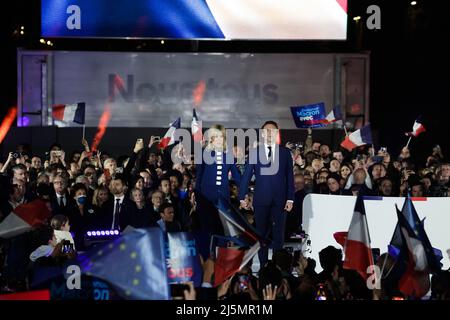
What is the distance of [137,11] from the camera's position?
16.4 meters

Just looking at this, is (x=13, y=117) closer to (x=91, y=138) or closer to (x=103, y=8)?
(x=91, y=138)

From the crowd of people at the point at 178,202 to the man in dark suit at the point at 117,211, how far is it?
1cm

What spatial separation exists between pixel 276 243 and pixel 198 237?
0.93m

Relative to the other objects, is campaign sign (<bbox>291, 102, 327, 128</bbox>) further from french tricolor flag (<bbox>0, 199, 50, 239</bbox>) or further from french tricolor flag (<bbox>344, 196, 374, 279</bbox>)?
french tricolor flag (<bbox>344, 196, 374, 279</bbox>)

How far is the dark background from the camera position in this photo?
923 inches

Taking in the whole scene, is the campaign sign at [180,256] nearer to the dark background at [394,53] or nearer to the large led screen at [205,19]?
the large led screen at [205,19]

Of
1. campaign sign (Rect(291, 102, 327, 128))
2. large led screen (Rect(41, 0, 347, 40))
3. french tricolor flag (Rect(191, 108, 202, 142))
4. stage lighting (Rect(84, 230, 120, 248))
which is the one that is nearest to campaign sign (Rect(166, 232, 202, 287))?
stage lighting (Rect(84, 230, 120, 248))

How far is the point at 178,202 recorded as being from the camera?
12281mm

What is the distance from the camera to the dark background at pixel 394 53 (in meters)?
23.4

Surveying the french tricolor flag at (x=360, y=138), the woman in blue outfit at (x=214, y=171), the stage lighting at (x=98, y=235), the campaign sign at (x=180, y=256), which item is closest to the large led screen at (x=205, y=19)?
the french tricolor flag at (x=360, y=138)

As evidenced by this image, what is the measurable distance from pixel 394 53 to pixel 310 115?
6568 millimetres

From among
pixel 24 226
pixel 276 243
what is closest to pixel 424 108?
pixel 276 243
